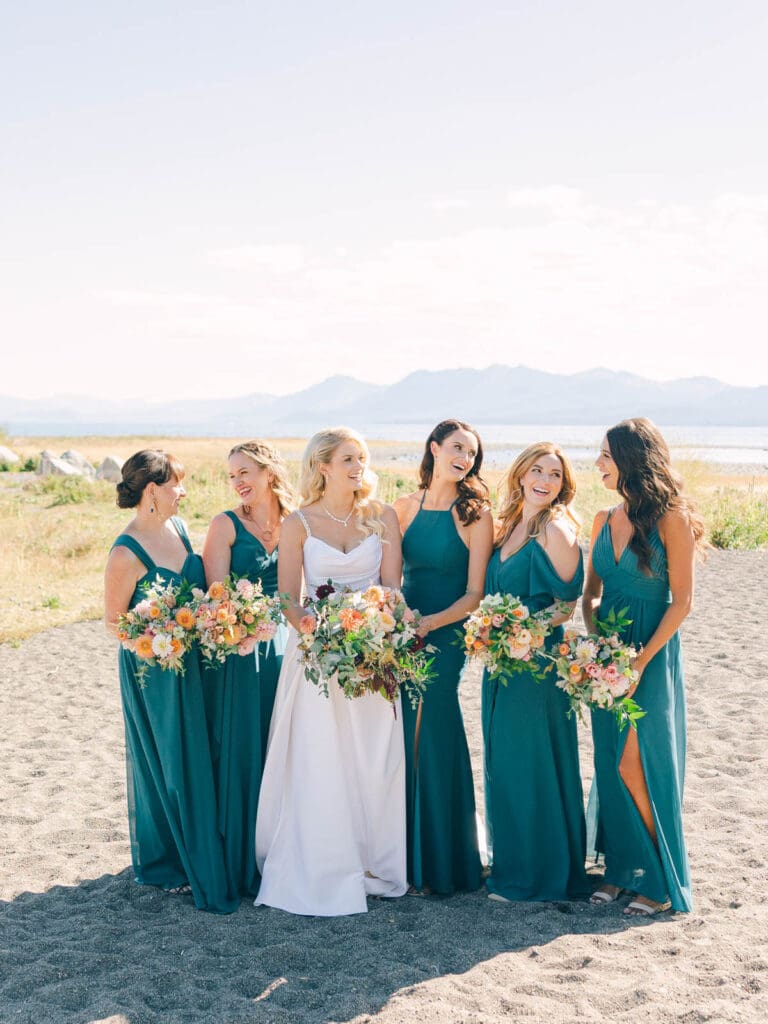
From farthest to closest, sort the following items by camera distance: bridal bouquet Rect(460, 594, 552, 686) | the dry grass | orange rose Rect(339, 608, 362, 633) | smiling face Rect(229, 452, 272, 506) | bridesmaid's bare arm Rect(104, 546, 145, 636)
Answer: the dry grass → smiling face Rect(229, 452, 272, 506) → bridesmaid's bare arm Rect(104, 546, 145, 636) → bridal bouquet Rect(460, 594, 552, 686) → orange rose Rect(339, 608, 362, 633)

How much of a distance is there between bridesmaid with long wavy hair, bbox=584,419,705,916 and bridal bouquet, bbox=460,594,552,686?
59 cm

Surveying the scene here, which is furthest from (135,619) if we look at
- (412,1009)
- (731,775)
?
(731,775)

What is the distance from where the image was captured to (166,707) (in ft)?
16.9

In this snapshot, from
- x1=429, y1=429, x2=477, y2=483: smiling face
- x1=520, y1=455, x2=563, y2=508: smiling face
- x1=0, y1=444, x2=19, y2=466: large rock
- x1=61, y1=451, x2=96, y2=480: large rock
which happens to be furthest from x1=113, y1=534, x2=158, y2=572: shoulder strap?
x1=0, y1=444, x2=19, y2=466: large rock

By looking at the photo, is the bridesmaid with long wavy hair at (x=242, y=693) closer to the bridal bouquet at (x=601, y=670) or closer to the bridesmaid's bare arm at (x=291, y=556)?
the bridesmaid's bare arm at (x=291, y=556)

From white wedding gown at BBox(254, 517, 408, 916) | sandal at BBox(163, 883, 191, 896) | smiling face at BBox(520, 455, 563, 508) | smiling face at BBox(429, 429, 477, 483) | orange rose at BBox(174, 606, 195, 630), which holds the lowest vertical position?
sandal at BBox(163, 883, 191, 896)

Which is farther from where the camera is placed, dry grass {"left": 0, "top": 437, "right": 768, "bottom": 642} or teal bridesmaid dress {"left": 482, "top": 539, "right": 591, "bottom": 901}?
dry grass {"left": 0, "top": 437, "right": 768, "bottom": 642}

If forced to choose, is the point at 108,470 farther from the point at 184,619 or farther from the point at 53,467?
the point at 184,619

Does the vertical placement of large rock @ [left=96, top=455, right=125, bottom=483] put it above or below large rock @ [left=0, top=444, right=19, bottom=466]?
below

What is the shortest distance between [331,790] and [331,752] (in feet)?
0.69

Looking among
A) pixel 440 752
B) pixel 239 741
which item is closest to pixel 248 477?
pixel 239 741

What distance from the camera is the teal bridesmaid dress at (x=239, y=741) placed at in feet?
17.2

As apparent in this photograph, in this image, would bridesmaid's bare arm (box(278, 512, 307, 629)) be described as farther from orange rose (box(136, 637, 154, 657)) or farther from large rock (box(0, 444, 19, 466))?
large rock (box(0, 444, 19, 466))

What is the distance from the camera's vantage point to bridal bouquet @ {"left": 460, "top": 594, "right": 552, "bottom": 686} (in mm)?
4695
